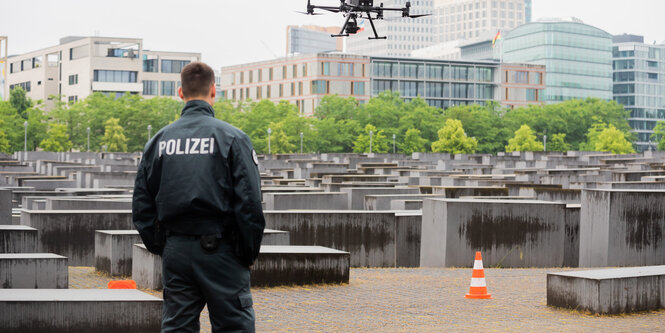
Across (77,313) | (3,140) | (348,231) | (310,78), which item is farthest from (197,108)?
(310,78)

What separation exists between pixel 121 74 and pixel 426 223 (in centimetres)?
12588

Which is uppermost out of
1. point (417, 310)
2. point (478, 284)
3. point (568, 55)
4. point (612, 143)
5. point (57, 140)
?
point (568, 55)

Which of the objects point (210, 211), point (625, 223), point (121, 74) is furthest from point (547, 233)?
point (121, 74)

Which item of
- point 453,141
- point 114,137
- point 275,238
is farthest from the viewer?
point 453,141

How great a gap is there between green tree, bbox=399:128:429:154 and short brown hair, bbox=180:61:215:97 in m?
105

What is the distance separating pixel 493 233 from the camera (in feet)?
51.5

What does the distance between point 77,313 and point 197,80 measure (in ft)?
9.69

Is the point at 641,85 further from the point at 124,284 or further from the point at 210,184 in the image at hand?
the point at 210,184

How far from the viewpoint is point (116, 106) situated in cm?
10356

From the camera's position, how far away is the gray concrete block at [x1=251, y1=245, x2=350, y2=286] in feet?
37.9

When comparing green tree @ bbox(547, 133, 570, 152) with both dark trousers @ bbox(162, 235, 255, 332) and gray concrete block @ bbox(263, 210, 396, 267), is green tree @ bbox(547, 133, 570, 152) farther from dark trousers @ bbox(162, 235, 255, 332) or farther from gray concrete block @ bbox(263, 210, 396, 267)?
dark trousers @ bbox(162, 235, 255, 332)

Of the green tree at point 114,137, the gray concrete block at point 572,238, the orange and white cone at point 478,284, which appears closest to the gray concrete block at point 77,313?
the orange and white cone at point 478,284

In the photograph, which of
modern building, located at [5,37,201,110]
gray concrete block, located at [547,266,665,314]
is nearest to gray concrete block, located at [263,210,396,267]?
gray concrete block, located at [547,266,665,314]

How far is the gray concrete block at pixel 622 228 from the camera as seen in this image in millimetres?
15266
